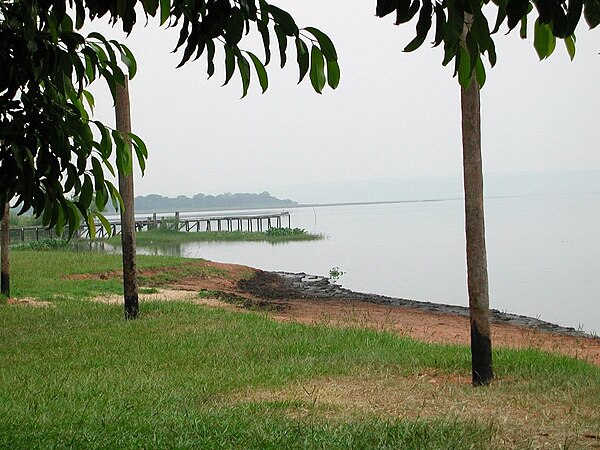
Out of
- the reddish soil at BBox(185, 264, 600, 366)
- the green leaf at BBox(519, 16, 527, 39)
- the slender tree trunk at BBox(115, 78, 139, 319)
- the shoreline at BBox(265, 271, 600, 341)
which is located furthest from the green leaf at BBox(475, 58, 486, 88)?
the shoreline at BBox(265, 271, 600, 341)

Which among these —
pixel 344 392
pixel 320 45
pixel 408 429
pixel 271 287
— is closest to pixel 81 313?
pixel 344 392

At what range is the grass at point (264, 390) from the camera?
14.4 ft

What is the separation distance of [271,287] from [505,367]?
592 inches

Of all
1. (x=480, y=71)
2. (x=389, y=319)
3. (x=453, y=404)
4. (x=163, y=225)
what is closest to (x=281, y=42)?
(x=480, y=71)

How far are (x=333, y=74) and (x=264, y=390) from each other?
409cm

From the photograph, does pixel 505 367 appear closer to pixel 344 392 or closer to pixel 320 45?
pixel 344 392

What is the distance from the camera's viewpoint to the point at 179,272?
21.4 meters

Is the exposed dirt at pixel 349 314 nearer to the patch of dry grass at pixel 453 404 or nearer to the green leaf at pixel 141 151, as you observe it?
the patch of dry grass at pixel 453 404

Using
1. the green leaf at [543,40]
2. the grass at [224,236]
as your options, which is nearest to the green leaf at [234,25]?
the green leaf at [543,40]

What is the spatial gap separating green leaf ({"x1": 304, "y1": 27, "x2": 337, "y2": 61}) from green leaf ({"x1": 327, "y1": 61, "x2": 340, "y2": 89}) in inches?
0.9

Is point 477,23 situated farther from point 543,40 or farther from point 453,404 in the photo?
point 453,404

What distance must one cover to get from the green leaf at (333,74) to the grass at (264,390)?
92.6 inches

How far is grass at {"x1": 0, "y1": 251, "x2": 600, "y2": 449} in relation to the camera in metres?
4.38

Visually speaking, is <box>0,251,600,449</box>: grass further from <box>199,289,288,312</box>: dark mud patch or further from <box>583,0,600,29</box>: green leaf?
<box>199,289,288,312</box>: dark mud patch
